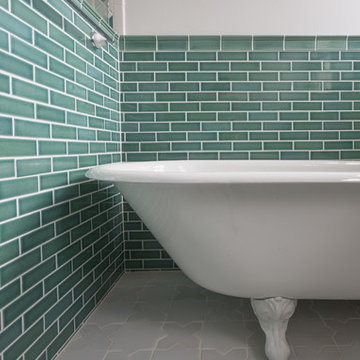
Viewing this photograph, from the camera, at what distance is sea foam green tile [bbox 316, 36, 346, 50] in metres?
1.90

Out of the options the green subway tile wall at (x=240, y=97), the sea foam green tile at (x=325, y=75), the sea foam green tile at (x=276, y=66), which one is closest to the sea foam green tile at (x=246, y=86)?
the green subway tile wall at (x=240, y=97)

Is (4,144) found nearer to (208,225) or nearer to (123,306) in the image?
(208,225)

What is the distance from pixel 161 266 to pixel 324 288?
1119 mm

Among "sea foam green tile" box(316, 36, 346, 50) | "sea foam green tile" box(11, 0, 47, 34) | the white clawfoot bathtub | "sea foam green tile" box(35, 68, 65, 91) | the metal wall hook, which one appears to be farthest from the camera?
"sea foam green tile" box(316, 36, 346, 50)

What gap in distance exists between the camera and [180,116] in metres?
1.94

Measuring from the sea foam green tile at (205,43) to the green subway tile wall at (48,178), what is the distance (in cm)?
54

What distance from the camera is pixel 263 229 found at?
0.94 meters

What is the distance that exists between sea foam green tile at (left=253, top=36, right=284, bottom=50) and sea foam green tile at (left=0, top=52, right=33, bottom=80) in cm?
133

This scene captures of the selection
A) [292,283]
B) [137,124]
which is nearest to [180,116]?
[137,124]

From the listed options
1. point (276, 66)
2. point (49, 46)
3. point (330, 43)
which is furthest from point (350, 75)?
point (49, 46)

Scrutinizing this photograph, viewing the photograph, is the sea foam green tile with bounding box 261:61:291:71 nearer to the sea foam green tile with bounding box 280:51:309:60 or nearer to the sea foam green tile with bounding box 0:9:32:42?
the sea foam green tile with bounding box 280:51:309:60

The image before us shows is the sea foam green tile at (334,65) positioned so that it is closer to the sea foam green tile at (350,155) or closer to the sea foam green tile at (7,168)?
the sea foam green tile at (350,155)

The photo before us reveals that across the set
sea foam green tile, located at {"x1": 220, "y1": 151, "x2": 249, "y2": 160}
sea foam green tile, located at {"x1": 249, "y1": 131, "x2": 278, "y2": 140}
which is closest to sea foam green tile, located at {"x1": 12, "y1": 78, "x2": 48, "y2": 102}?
sea foam green tile, located at {"x1": 220, "y1": 151, "x2": 249, "y2": 160}

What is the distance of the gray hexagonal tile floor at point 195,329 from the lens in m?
1.18
